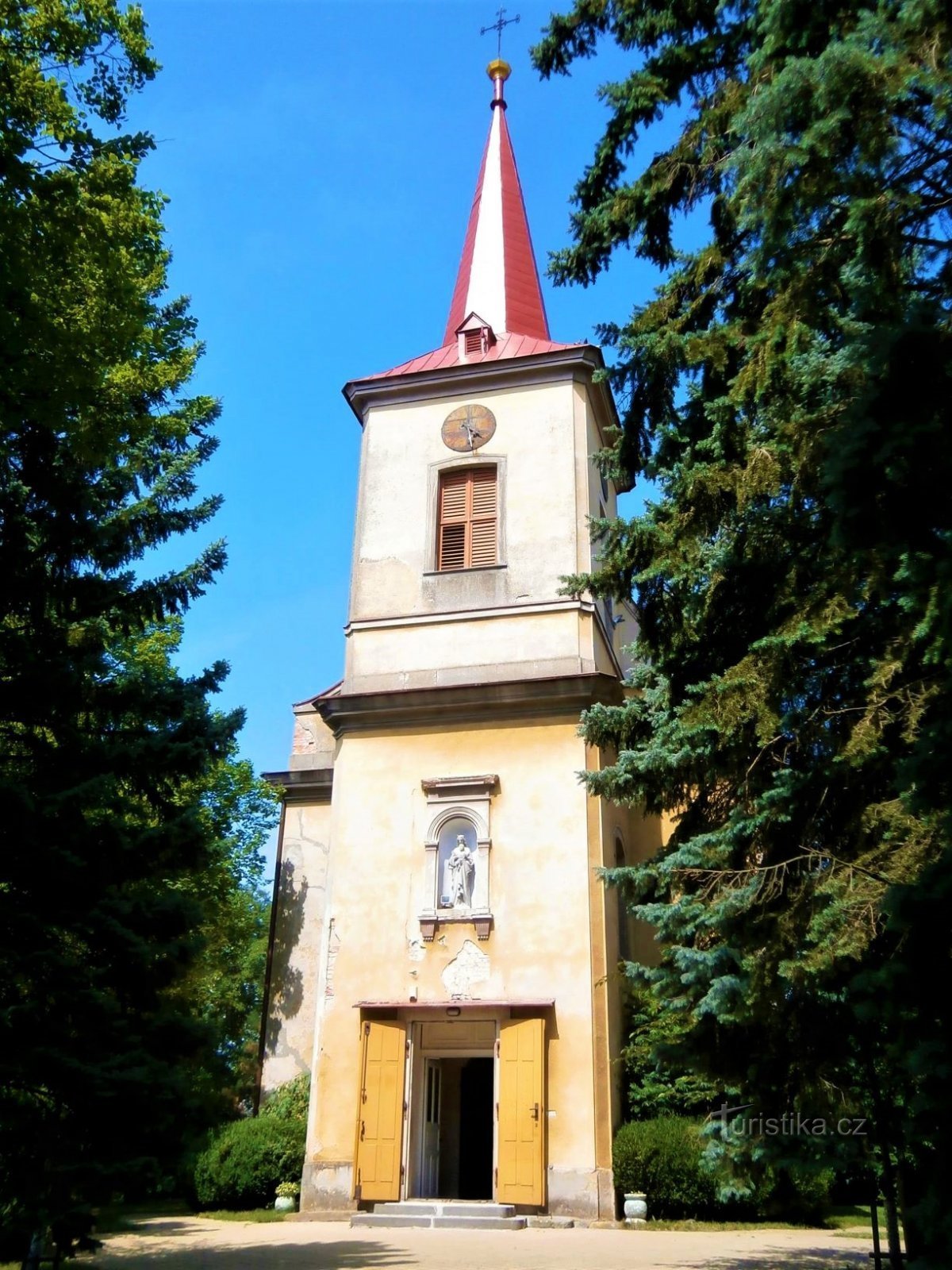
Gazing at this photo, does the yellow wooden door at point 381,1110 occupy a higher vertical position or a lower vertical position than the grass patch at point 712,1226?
higher

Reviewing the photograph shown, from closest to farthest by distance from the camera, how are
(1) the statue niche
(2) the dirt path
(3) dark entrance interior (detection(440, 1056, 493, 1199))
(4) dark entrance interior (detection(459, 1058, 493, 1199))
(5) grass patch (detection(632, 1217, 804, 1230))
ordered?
(2) the dirt path, (5) grass patch (detection(632, 1217, 804, 1230)), (1) the statue niche, (3) dark entrance interior (detection(440, 1056, 493, 1199)), (4) dark entrance interior (detection(459, 1058, 493, 1199))

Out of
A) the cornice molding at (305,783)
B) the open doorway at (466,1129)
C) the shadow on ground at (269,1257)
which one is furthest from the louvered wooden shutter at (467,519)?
the shadow on ground at (269,1257)

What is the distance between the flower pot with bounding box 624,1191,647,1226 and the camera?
1353 centimetres

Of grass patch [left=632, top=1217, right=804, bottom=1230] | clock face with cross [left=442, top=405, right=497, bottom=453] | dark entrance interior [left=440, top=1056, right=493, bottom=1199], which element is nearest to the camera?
grass patch [left=632, top=1217, right=804, bottom=1230]

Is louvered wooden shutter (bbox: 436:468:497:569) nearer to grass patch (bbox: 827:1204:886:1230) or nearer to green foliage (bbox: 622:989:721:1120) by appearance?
green foliage (bbox: 622:989:721:1120)

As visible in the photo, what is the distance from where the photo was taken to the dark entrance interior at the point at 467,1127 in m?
17.3

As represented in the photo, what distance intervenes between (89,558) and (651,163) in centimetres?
654

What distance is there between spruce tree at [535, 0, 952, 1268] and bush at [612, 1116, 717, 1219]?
4436mm

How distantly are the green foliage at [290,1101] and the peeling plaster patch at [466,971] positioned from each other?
2.87 metres

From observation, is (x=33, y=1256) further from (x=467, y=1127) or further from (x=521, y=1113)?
(x=467, y=1127)

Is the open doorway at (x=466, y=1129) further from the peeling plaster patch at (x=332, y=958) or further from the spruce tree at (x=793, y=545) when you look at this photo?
the spruce tree at (x=793, y=545)

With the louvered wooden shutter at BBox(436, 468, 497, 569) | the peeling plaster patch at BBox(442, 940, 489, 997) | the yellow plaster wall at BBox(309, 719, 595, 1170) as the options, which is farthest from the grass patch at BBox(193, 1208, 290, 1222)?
the louvered wooden shutter at BBox(436, 468, 497, 569)

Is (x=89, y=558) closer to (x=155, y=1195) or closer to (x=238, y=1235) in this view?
(x=238, y=1235)

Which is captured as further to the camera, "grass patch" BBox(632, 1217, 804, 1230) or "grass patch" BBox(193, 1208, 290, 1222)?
"grass patch" BBox(193, 1208, 290, 1222)
